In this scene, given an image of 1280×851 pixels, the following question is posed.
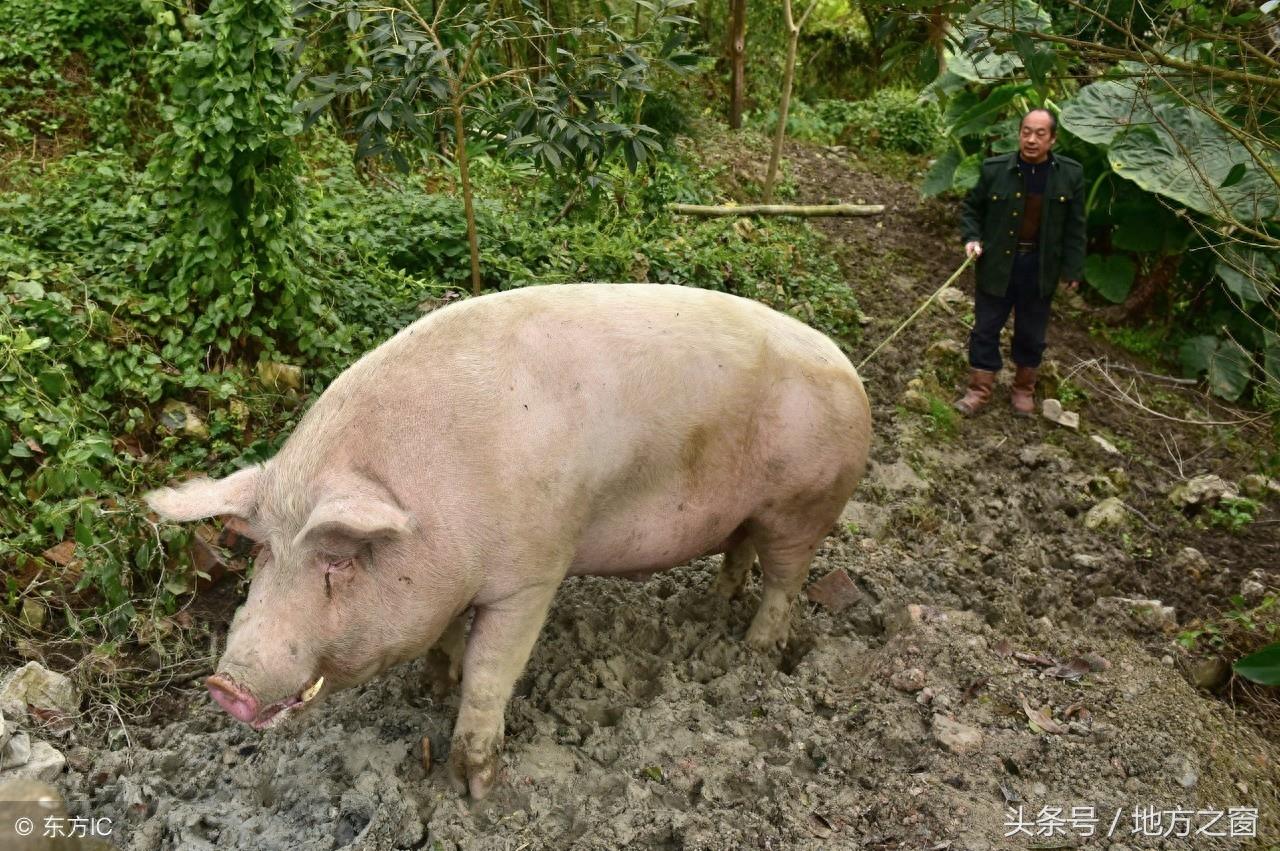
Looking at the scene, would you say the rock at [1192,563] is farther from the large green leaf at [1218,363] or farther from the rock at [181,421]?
the rock at [181,421]

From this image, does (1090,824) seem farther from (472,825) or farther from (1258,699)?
(472,825)

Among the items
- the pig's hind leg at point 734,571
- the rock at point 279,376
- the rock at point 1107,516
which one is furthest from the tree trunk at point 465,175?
the rock at point 1107,516

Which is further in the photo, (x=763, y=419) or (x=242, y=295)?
(x=242, y=295)

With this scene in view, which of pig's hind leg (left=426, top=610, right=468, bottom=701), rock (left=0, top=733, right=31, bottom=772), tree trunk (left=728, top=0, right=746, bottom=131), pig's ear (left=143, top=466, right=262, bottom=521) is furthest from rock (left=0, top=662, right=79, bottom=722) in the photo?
tree trunk (left=728, top=0, right=746, bottom=131)

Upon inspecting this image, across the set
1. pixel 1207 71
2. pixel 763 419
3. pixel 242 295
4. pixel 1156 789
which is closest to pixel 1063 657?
pixel 1156 789

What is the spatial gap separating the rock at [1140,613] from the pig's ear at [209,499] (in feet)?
12.3

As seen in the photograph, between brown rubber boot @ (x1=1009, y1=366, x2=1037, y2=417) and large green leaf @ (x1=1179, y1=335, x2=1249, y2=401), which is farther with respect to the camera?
large green leaf @ (x1=1179, y1=335, x2=1249, y2=401)

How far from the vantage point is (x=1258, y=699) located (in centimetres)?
435

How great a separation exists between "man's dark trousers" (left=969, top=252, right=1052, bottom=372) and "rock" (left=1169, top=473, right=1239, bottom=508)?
1.22m

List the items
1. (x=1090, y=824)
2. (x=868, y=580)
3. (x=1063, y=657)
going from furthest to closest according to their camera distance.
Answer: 1. (x=868, y=580)
2. (x=1063, y=657)
3. (x=1090, y=824)

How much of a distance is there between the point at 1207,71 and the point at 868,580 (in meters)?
2.39

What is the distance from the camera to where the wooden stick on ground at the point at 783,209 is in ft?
26.5

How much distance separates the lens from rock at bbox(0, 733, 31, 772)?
3.13 m

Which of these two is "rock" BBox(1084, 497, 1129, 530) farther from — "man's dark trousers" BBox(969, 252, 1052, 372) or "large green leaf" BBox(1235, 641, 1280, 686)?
"large green leaf" BBox(1235, 641, 1280, 686)
